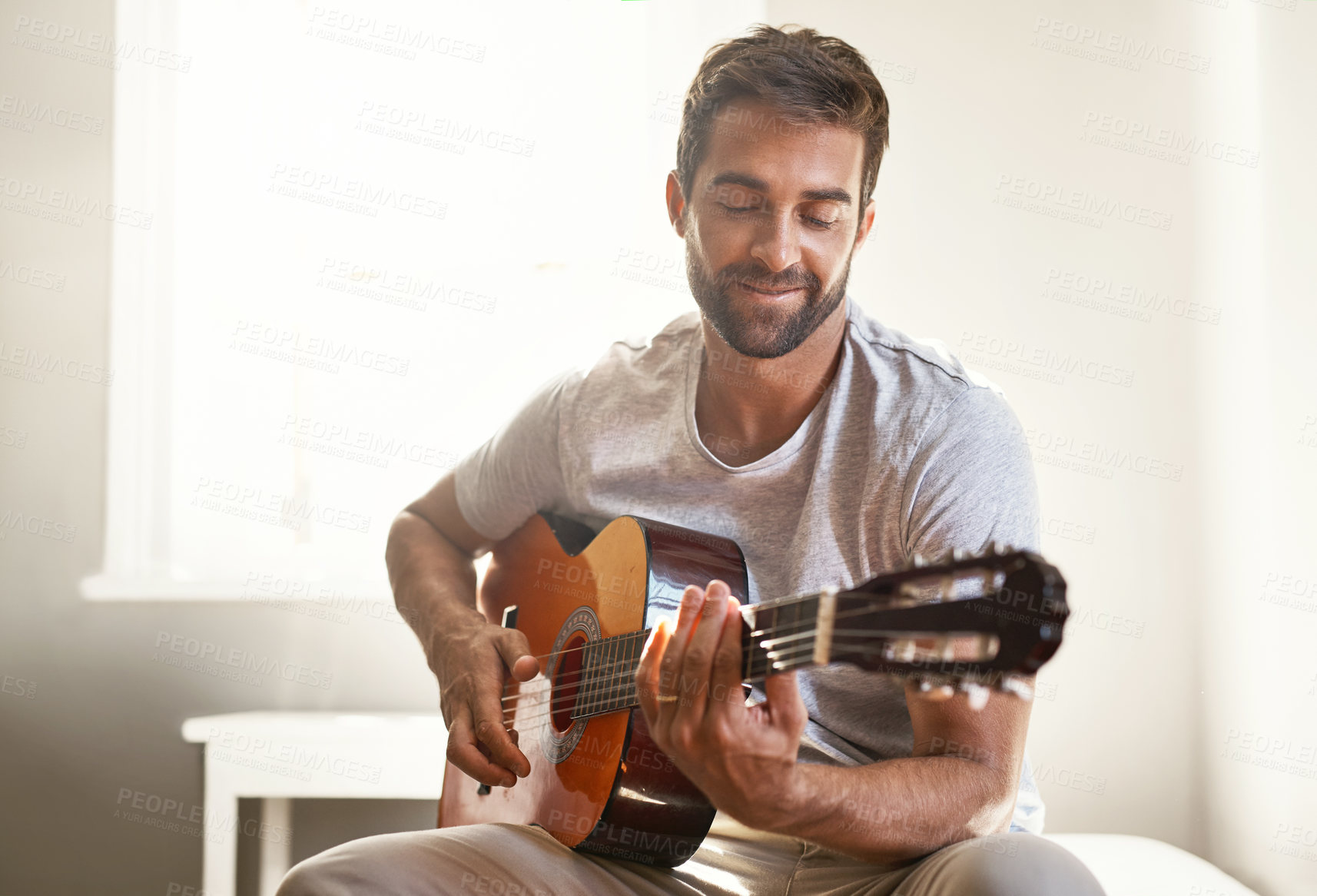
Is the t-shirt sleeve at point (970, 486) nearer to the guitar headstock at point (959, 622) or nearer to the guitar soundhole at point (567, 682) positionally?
the guitar headstock at point (959, 622)

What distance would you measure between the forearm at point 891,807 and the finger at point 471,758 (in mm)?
462

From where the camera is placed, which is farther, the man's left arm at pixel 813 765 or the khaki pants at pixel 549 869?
the khaki pants at pixel 549 869

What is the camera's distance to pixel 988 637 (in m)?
0.79

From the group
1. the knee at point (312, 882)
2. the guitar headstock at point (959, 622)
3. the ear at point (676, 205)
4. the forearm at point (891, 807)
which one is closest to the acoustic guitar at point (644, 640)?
the guitar headstock at point (959, 622)

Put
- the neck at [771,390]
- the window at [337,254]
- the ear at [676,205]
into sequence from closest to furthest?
the neck at [771,390] → the ear at [676,205] → the window at [337,254]

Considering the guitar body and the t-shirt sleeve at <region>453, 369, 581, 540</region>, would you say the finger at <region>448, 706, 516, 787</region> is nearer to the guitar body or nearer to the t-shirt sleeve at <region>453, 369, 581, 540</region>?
the guitar body

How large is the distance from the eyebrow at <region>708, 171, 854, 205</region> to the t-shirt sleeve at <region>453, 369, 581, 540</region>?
0.44m

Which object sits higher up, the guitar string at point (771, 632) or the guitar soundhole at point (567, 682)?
the guitar string at point (771, 632)

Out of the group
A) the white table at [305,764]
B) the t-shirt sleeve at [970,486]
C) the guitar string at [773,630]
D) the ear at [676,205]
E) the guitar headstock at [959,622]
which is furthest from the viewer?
the white table at [305,764]

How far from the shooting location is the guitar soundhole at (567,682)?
4.25 feet

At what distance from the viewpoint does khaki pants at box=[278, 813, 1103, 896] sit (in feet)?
3.89

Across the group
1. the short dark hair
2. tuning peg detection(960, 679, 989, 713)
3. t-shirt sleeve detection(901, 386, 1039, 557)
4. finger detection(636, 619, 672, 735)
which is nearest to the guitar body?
finger detection(636, 619, 672, 735)

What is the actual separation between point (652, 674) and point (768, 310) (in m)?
0.58

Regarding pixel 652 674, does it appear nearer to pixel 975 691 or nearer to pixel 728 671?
pixel 728 671
